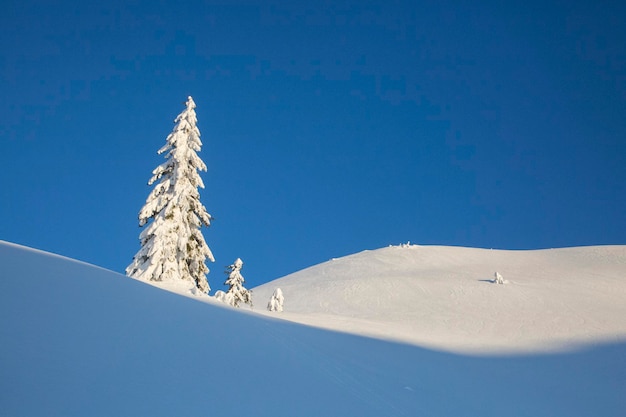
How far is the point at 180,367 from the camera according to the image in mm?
5312

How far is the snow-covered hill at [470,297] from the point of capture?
20.8m

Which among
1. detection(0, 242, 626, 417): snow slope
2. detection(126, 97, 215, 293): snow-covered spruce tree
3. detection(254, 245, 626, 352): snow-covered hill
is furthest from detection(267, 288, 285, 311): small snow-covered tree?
detection(0, 242, 626, 417): snow slope

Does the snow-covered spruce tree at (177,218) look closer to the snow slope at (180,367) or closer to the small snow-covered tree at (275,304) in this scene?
the snow slope at (180,367)

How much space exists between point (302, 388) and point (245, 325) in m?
3.17

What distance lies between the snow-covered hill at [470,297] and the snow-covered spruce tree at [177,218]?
501cm

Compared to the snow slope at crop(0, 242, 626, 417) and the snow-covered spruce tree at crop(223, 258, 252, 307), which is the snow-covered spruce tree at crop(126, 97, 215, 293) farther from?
the snow slope at crop(0, 242, 626, 417)

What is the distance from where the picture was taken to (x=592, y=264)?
167 ft

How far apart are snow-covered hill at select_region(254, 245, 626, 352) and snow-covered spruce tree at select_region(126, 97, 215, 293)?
5013mm

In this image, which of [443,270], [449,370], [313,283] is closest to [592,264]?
[443,270]

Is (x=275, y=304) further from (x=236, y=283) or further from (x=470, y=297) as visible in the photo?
(x=470, y=297)

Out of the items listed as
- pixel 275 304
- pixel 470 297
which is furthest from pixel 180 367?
pixel 470 297

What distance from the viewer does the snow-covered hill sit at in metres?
20.8

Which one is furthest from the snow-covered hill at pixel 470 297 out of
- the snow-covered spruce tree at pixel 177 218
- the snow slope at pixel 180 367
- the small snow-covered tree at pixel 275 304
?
the snow slope at pixel 180 367

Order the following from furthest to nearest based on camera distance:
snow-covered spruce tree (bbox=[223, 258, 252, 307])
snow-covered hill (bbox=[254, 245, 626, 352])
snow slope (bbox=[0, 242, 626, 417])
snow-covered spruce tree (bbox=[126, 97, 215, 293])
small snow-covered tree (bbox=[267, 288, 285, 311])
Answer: small snow-covered tree (bbox=[267, 288, 285, 311])
snow-covered spruce tree (bbox=[223, 258, 252, 307])
snow-covered hill (bbox=[254, 245, 626, 352])
snow-covered spruce tree (bbox=[126, 97, 215, 293])
snow slope (bbox=[0, 242, 626, 417])
